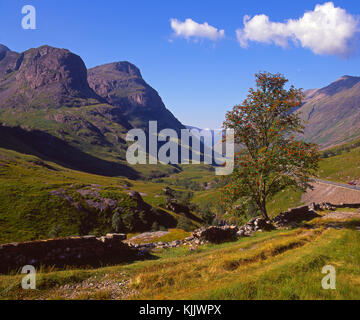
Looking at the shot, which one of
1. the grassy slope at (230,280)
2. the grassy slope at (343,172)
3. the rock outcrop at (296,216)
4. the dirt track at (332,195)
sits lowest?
the dirt track at (332,195)

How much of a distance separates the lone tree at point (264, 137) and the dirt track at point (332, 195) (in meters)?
54.7

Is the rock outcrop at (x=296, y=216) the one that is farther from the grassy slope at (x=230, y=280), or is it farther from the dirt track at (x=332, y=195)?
the dirt track at (x=332, y=195)

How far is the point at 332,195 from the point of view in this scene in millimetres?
77500

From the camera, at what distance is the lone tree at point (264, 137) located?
23.4 metres

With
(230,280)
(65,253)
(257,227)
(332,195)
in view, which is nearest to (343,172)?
(332,195)

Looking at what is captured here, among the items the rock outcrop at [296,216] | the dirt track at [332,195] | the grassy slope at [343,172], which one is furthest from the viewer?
the grassy slope at [343,172]

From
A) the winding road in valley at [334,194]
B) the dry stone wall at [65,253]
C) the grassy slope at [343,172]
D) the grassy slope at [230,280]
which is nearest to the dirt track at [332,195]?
the winding road in valley at [334,194]

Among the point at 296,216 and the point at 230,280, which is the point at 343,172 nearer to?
the point at 296,216

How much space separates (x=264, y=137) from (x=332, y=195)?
68.5 meters

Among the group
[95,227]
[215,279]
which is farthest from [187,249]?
[95,227]

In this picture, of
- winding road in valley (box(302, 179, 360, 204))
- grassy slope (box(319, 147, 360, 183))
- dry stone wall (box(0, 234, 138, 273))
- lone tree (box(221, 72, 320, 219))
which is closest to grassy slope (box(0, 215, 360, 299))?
dry stone wall (box(0, 234, 138, 273))
